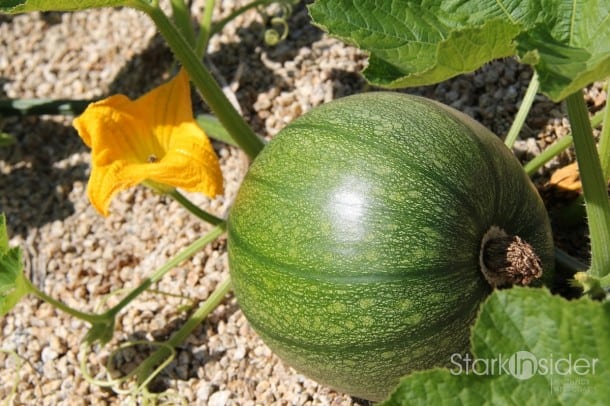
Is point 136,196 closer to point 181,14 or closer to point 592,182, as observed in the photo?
point 181,14

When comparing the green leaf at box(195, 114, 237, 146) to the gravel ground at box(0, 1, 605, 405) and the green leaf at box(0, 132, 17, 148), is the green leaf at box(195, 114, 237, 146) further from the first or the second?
the green leaf at box(0, 132, 17, 148)

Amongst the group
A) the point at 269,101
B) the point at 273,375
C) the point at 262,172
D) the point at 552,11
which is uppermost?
the point at 552,11

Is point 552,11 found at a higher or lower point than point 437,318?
higher

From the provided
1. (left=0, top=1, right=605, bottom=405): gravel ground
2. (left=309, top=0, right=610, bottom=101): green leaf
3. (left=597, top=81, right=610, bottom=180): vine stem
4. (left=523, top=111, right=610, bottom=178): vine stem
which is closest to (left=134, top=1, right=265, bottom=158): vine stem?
(left=0, top=1, right=605, bottom=405): gravel ground

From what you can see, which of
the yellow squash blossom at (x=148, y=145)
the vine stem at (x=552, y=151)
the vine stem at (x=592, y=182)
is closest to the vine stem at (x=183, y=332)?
the yellow squash blossom at (x=148, y=145)

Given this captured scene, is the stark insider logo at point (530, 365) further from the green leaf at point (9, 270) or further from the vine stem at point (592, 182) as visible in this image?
the green leaf at point (9, 270)

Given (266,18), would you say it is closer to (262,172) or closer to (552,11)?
(262,172)

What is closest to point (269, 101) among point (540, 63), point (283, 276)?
point (283, 276)
